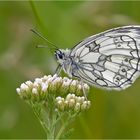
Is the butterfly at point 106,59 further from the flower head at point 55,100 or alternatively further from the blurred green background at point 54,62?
the blurred green background at point 54,62

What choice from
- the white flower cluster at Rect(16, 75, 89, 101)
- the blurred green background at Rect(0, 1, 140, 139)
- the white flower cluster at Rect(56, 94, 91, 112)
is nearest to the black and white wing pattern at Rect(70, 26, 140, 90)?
the white flower cluster at Rect(16, 75, 89, 101)

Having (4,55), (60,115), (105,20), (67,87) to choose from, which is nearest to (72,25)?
(105,20)

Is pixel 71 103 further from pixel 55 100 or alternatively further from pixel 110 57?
→ pixel 110 57

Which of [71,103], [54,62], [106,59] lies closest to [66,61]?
[106,59]

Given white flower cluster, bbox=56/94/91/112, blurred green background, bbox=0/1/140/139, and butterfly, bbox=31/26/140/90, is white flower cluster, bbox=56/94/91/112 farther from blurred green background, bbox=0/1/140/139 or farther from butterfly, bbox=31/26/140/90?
blurred green background, bbox=0/1/140/139

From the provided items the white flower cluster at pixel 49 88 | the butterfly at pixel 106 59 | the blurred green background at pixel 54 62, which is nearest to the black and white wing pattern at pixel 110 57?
the butterfly at pixel 106 59

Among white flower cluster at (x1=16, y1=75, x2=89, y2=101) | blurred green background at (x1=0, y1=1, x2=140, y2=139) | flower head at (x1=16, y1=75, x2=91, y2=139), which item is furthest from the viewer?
blurred green background at (x1=0, y1=1, x2=140, y2=139)
